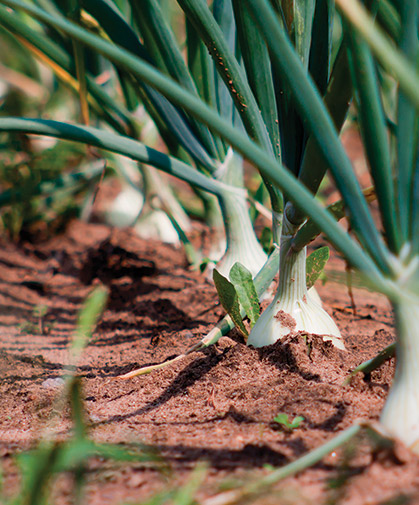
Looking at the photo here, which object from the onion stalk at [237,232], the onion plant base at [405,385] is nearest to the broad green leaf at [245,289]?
the onion stalk at [237,232]

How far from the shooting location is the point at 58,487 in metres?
0.48

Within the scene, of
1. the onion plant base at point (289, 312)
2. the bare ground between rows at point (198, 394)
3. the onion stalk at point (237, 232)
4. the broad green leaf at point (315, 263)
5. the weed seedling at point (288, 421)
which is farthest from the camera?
the onion stalk at point (237, 232)

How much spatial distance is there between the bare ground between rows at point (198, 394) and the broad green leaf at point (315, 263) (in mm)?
60

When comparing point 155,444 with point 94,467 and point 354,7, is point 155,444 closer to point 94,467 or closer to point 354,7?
point 94,467

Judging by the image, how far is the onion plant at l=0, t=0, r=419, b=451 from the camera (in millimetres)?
498

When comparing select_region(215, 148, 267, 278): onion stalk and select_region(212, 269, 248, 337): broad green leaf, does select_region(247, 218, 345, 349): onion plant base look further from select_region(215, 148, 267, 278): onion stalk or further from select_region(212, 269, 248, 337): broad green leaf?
select_region(215, 148, 267, 278): onion stalk

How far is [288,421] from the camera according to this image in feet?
1.98

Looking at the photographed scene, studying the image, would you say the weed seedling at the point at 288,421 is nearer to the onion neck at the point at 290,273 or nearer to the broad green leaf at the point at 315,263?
the onion neck at the point at 290,273

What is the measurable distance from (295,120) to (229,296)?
33 cm

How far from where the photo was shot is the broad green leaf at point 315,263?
93 cm

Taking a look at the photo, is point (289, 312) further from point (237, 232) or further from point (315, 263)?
point (237, 232)

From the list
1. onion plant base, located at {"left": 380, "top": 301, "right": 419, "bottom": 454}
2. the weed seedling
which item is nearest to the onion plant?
onion plant base, located at {"left": 380, "top": 301, "right": 419, "bottom": 454}

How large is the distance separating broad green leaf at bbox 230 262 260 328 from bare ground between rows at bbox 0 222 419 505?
2.7 inches

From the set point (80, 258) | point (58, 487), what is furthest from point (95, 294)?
point (80, 258)
